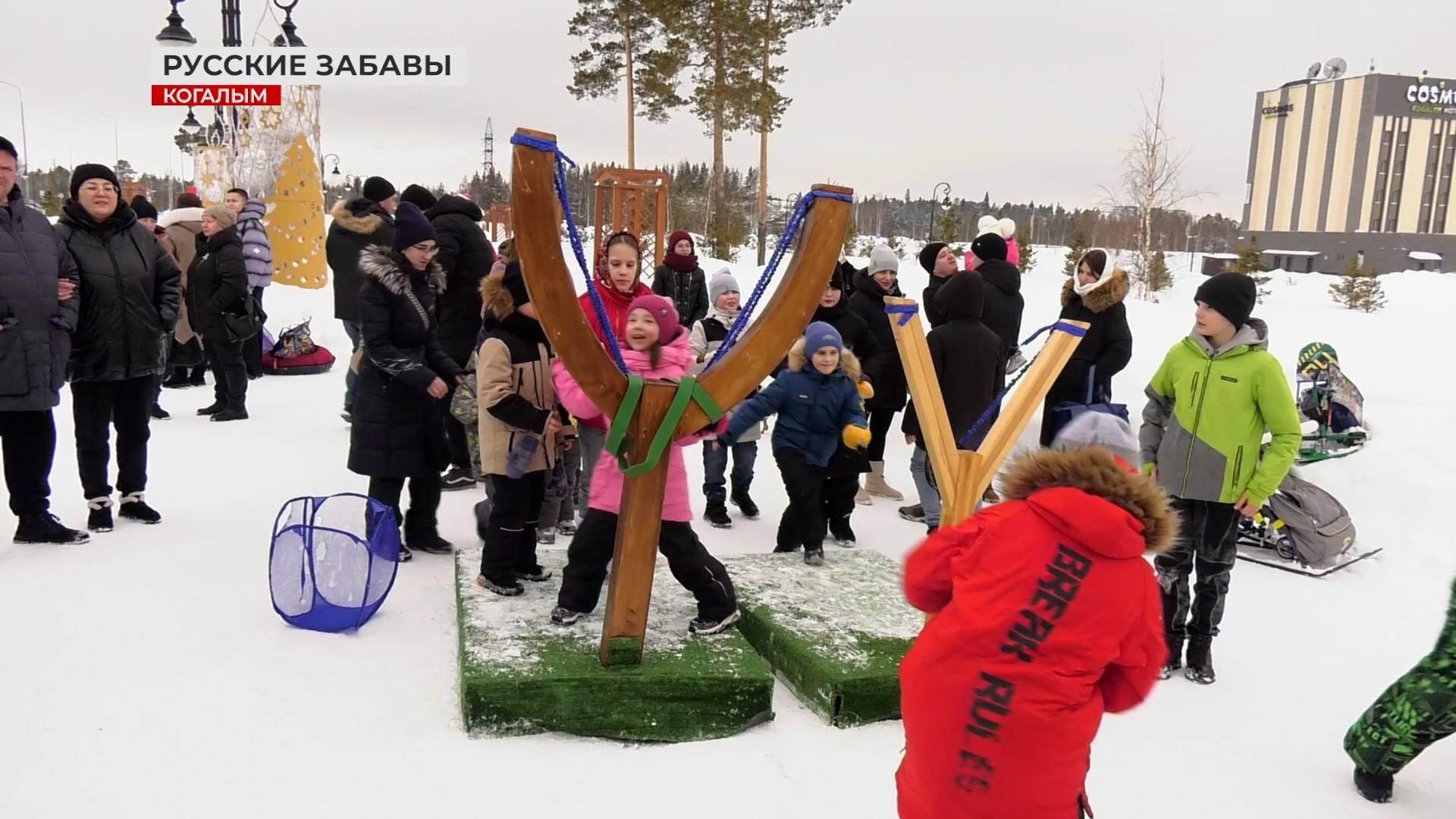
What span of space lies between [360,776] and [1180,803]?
2.66 m

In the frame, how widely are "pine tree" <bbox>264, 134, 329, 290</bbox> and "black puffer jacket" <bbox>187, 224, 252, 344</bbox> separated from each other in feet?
24.5

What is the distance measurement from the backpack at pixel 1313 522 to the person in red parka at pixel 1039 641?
4410mm

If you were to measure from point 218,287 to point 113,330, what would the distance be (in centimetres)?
348

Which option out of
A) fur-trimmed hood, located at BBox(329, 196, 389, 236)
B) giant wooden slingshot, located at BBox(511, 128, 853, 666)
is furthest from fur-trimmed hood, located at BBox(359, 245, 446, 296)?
fur-trimmed hood, located at BBox(329, 196, 389, 236)

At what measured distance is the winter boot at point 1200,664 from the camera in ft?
13.4

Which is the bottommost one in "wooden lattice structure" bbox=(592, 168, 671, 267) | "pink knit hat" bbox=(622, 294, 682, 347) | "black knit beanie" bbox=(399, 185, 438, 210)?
"pink knit hat" bbox=(622, 294, 682, 347)

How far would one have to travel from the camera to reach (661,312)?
362 centimetres

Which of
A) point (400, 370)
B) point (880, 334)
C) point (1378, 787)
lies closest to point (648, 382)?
point (400, 370)

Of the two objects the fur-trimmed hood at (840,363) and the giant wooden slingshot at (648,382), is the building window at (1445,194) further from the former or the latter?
the giant wooden slingshot at (648,382)

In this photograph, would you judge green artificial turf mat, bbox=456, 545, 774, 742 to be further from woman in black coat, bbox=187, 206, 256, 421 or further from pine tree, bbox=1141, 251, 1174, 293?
pine tree, bbox=1141, 251, 1174, 293

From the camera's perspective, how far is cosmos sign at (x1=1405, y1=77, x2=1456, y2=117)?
46.6 metres

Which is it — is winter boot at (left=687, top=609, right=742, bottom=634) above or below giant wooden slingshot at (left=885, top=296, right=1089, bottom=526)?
below

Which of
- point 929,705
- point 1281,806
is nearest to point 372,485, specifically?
point 929,705

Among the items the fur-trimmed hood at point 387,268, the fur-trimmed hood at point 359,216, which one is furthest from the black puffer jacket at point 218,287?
the fur-trimmed hood at point 387,268
